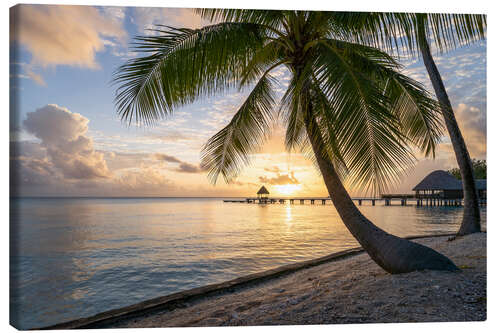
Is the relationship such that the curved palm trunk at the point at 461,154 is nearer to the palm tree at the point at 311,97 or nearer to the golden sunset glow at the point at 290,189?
the palm tree at the point at 311,97

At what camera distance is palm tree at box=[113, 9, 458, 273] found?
2.22 m

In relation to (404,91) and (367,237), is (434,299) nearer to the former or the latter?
(367,237)

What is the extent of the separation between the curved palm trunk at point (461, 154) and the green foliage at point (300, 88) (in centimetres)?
185

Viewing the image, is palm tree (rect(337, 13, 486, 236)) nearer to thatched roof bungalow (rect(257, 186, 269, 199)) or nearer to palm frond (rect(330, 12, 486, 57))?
palm frond (rect(330, 12, 486, 57))

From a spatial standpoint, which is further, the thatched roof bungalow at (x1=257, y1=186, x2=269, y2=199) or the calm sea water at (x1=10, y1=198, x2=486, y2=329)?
the thatched roof bungalow at (x1=257, y1=186, x2=269, y2=199)

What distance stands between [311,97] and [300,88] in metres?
0.17

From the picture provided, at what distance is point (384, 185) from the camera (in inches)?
88.9

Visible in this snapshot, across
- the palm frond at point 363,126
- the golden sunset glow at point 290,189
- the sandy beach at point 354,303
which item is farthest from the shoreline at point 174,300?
the palm frond at point 363,126

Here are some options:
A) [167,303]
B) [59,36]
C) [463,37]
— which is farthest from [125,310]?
[463,37]

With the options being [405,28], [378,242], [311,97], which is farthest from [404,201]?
[311,97]

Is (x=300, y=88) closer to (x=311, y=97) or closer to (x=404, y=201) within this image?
(x=311, y=97)

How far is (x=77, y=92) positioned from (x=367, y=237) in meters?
3.68

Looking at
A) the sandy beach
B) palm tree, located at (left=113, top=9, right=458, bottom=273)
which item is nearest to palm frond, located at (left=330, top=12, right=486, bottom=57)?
palm tree, located at (left=113, top=9, right=458, bottom=273)

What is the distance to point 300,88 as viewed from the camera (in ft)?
8.34
